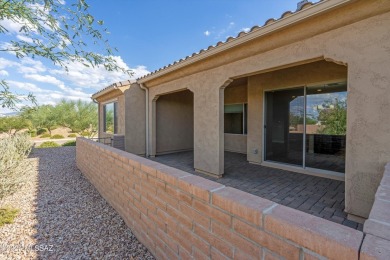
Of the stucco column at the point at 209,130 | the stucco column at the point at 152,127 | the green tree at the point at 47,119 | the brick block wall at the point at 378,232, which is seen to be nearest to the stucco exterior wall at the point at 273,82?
the stucco column at the point at 209,130

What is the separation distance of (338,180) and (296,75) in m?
3.33

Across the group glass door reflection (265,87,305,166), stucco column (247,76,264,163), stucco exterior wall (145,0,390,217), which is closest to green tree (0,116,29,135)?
stucco column (247,76,264,163)

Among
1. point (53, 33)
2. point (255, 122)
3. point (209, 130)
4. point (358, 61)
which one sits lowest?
point (209, 130)

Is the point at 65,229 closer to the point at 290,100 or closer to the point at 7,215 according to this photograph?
the point at 7,215

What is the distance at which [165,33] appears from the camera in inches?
471

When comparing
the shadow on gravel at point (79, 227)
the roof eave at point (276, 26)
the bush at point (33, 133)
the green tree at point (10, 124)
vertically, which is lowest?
the shadow on gravel at point (79, 227)

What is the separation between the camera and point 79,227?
3430mm

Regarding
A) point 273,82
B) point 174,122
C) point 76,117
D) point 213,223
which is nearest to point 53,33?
point 213,223

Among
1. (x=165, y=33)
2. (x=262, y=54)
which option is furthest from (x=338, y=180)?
(x=165, y=33)

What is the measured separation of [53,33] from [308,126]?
22.7 feet

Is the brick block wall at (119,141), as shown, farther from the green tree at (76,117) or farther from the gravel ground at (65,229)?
the green tree at (76,117)

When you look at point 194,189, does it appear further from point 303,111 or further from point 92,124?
point 92,124

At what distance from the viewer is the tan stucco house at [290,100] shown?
3.18 m

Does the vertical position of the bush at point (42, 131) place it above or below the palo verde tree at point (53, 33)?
below
